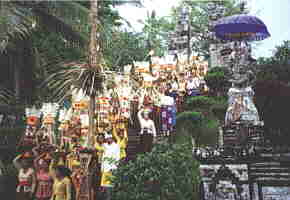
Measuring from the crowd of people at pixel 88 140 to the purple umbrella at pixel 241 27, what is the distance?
2.66m

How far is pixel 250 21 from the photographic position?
41.8 ft

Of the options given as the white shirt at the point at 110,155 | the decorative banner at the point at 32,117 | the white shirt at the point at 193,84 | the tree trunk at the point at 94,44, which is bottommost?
the white shirt at the point at 110,155

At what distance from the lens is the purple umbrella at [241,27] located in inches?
502

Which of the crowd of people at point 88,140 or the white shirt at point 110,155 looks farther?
the white shirt at point 110,155

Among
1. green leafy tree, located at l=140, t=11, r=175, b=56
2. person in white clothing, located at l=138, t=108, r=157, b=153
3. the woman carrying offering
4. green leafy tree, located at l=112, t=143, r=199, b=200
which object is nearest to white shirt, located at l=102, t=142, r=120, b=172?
person in white clothing, located at l=138, t=108, r=157, b=153

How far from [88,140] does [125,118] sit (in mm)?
3848

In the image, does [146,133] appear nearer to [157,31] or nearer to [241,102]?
[241,102]

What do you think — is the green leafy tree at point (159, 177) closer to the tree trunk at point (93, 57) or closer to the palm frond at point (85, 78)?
the tree trunk at point (93, 57)

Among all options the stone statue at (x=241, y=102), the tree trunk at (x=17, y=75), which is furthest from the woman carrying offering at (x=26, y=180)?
the tree trunk at (x=17, y=75)

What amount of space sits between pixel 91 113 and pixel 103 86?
20.4 inches

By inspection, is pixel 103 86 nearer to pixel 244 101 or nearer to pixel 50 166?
pixel 50 166

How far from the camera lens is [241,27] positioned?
12.9 m

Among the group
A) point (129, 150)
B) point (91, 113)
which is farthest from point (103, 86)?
point (129, 150)

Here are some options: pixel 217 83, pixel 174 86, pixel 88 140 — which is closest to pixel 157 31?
pixel 217 83
